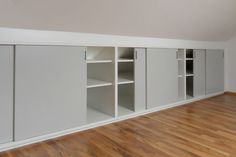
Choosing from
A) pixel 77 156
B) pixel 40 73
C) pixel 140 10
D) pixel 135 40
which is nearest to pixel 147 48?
pixel 135 40

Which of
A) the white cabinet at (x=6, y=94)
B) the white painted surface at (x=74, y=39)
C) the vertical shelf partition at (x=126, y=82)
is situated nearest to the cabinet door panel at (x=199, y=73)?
the white painted surface at (x=74, y=39)

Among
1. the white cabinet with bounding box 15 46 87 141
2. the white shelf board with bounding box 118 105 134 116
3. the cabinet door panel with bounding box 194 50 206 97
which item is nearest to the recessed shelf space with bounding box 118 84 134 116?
the white shelf board with bounding box 118 105 134 116

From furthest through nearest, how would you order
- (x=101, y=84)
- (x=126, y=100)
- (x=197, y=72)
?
(x=197, y=72), (x=126, y=100), (x=101, y=84)

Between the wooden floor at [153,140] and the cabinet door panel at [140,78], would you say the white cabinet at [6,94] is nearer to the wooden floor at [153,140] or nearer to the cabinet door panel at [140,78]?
the wooden floor at [153,140]

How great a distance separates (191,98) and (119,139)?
7.18 ft

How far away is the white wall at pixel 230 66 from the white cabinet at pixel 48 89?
3899mm

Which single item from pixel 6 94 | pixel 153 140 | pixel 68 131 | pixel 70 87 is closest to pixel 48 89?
pixel 70 87

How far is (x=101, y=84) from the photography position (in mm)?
2562

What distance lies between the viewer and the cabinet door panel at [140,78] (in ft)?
9.41

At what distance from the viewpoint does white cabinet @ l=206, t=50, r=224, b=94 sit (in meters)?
4.15

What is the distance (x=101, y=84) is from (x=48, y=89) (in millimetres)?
715

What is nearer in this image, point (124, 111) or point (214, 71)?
point (124, 111)

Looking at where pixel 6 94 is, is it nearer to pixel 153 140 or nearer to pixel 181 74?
A: pixel 153 140

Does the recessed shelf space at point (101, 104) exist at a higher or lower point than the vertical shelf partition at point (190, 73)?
lower
